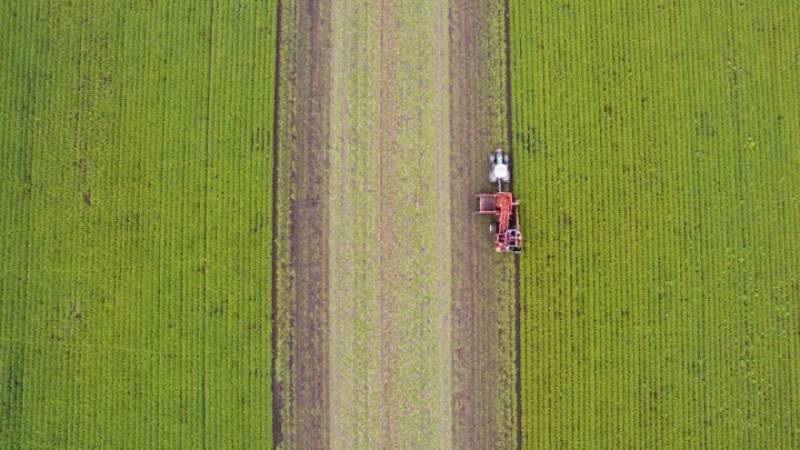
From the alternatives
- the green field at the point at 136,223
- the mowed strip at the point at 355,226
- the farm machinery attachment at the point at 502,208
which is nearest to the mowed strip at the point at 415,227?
the mowed strip at the point at 355,226

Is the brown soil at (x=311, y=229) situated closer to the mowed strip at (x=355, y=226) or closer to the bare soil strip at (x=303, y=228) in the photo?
the bare soil strip at (x=303, y=228)

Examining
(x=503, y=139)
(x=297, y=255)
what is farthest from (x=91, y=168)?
(x=503, y=139)

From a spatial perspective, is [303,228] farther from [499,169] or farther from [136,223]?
[499,169]

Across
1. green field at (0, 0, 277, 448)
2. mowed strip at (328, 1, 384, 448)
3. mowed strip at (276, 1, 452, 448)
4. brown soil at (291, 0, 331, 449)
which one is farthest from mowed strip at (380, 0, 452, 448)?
green field at (0, 0, 277, 448)

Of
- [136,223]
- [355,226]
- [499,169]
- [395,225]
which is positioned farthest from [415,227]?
[136,223]

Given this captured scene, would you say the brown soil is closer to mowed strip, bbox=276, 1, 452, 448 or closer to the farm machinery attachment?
mowed strip, bbox=276, 1, 452, 448

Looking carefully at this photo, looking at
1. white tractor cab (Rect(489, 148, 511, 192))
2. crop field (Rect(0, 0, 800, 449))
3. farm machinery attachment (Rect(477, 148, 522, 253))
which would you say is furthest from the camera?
white tractor cab (Rect(489, 148, 511, 192))

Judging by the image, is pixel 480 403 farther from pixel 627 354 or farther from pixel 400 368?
pixel 627 354

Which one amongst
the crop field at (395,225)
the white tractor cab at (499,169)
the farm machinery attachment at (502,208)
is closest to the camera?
the farm machinery attachment at (502,208)
